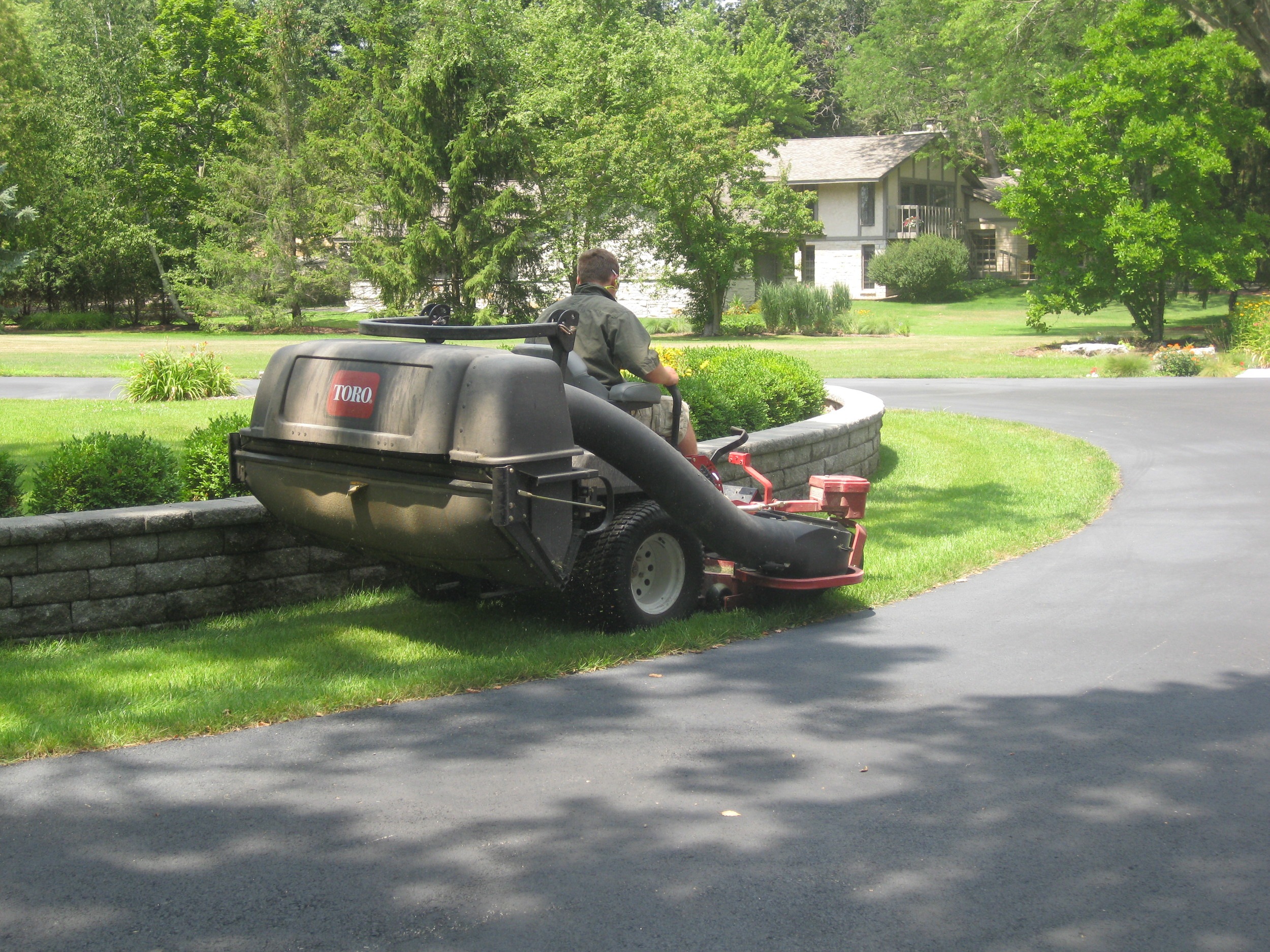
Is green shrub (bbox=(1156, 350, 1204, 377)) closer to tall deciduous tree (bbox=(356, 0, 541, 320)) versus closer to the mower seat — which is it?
tall deciduous tree (bbox=(356, 0, 541, 320))

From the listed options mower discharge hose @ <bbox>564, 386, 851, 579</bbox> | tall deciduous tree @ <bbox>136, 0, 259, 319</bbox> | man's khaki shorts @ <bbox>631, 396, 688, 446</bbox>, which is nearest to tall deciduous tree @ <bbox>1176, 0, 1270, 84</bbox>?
man's khaki shorts @ <bbox>631, 396, 688, 446</bbox>

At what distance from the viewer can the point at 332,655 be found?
587 cm

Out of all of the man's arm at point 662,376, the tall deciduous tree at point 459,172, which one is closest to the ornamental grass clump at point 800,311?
the tall deciduous tree at point 459,172

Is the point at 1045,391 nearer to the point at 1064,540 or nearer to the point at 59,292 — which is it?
the point at 1064,540

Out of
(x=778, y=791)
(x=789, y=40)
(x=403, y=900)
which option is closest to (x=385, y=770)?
(x=403, y=900)

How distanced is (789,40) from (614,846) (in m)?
76.8

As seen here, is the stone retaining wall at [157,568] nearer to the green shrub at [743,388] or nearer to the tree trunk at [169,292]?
the green shrub at [743,388]

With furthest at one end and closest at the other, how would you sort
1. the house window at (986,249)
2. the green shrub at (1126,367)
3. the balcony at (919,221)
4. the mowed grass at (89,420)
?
the house window at (986,249) → the balcony at (919,221) → the green shrub at (1126,367) → the mowed grass at (89,420)

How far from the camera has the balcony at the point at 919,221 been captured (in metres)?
55.0

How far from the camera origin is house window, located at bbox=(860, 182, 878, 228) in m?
54.6

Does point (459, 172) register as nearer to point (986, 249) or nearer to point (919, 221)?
point (919, 221)

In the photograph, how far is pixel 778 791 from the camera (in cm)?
428

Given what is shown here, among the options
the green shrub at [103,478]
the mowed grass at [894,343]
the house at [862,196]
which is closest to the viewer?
the green shrub at [103,478]

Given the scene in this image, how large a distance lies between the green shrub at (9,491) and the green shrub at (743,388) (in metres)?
5.03
